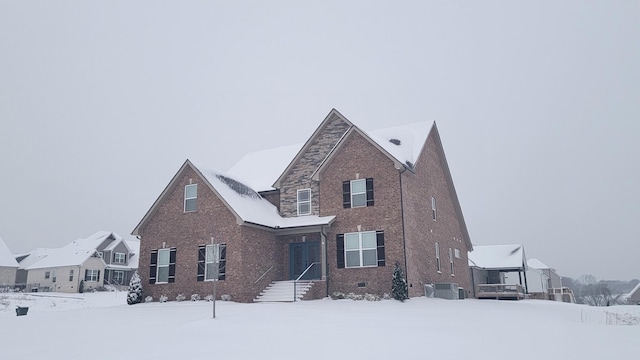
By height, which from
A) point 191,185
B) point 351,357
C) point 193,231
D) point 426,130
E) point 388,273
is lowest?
point 351,357

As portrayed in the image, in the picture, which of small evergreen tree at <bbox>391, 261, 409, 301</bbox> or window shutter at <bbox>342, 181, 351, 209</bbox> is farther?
window shutter at <bbox>342, 181, 351, 209</bbox>

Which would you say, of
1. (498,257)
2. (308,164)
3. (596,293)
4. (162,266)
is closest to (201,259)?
(162,266)

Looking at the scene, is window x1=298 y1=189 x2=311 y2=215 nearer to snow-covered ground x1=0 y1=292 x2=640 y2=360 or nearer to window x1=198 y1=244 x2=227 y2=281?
window x1=198 y1=244 x2=227 y2=281

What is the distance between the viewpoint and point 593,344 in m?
10.4

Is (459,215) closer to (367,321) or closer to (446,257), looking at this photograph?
(446,257)

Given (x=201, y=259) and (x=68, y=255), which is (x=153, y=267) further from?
(x=68, y=255)

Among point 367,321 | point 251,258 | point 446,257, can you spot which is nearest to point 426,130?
point 446,257

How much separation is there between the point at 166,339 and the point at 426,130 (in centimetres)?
1990

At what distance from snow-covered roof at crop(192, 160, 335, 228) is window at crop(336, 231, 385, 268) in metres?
1.37

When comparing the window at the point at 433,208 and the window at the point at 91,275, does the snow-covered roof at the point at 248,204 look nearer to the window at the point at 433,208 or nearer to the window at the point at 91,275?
the window at the point at 433,208

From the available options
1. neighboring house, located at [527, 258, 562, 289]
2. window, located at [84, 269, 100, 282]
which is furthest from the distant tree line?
window, located at [84, 269, 100, 282]

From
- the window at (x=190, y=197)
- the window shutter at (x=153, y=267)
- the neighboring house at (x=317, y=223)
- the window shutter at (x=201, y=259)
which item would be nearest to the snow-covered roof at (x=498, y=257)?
the neighboring house at (x=317, y=223)

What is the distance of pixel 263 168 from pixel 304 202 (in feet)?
19.3

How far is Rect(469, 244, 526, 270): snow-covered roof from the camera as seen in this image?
46594 millimetres
